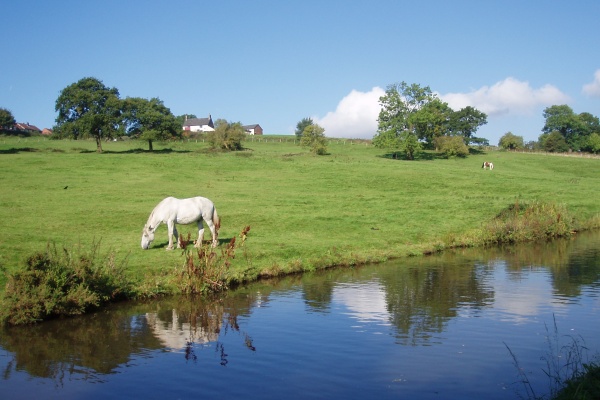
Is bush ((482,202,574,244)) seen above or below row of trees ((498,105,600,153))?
below

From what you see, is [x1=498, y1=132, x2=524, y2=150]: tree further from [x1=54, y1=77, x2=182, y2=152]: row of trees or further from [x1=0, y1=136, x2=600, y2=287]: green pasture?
[x1=54, y1=77, x2=182, y2=152]: row of trees

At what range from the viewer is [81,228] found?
96.5ft

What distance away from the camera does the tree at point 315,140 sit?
7975 centimetres

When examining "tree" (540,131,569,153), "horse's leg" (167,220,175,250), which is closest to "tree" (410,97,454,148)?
"tree" (540,131,569,153)

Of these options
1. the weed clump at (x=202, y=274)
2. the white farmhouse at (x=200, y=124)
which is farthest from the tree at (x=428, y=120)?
the white farmhouse at (x=200, y=124)

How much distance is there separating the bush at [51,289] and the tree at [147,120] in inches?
2204

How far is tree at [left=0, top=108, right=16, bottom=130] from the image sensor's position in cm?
11602

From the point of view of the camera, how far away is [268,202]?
3944 cm

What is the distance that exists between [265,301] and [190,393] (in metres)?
7.85

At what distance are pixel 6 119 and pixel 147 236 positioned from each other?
109 m

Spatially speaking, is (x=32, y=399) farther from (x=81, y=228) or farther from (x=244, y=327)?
(x=81, y=228)

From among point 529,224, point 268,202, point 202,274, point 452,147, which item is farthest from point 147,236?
point 452,147

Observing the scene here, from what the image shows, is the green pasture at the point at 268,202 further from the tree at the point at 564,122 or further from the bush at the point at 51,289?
the tree at the point at 564,122

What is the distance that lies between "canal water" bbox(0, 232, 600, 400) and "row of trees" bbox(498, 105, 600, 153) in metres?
125
